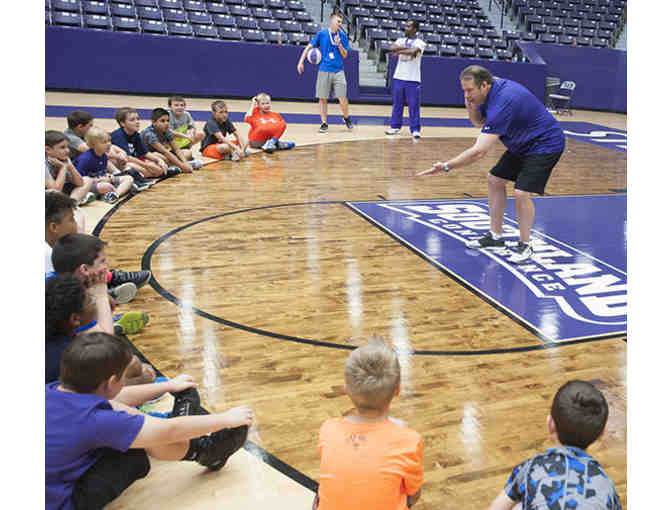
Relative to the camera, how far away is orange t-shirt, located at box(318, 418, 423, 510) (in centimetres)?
167

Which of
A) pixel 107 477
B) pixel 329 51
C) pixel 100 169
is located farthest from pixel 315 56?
pixel 107 477

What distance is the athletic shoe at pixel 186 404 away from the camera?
229cm

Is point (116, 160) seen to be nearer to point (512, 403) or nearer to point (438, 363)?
point (438, 363)

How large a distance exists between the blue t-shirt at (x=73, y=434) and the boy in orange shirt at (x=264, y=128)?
263 inches

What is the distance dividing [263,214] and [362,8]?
1182 cm

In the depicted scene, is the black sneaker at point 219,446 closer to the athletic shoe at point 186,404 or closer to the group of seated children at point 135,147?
the athletic shoe at point 186,404

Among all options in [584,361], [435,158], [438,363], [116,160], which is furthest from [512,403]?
[435,158]

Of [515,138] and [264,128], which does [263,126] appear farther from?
[515,138]

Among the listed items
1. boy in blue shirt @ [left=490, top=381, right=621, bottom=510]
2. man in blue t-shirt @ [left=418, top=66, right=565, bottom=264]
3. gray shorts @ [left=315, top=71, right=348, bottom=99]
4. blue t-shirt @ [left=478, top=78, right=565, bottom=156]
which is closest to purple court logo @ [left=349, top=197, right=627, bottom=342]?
man in blue t-shirt @ [left=418, top=66, right=565, bottom=264]

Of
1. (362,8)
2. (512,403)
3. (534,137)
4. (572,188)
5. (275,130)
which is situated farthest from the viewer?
(362,8)

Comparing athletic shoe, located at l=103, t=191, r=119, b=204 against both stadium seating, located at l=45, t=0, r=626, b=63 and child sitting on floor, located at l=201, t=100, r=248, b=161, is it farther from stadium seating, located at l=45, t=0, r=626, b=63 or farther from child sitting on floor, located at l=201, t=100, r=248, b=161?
stadium seating, located at l=45, t=0, r=626, b=63

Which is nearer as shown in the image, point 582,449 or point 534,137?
point 582,449

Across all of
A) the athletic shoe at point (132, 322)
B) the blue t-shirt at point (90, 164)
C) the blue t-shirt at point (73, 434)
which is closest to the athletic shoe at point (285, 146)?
the blue t-shirt at point (90, 164)

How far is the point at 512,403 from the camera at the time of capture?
2773 millimetres
